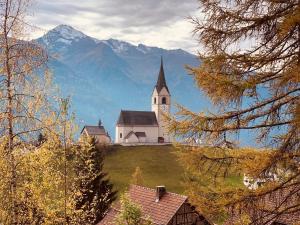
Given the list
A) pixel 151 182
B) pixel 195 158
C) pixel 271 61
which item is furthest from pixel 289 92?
pixel 151 182

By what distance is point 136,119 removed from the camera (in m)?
129

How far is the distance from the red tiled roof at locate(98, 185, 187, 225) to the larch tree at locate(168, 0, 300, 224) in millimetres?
21847

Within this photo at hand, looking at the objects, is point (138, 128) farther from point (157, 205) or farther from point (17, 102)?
point (17, 102)

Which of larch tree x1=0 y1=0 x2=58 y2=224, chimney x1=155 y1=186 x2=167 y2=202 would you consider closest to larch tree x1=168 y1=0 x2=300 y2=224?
larch tree x1=0 y1=0 x2=58 y2=224

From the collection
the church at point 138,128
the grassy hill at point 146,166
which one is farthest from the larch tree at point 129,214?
the church at point 138,128

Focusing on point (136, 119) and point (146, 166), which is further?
point (136, 119)

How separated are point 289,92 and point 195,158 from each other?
297 centimetres

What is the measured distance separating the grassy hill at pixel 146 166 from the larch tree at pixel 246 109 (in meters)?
62.1

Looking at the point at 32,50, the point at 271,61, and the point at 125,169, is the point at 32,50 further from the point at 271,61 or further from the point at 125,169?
the point at 125,169

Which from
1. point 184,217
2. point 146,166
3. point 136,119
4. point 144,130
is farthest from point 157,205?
point 136,119

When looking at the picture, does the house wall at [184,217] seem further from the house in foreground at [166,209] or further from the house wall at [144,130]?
the house wall at [144,130]

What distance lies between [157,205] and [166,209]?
3.56 feet

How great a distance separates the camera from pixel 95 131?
11938 cm

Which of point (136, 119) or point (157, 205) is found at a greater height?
point (136, 119)
